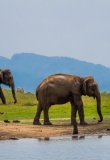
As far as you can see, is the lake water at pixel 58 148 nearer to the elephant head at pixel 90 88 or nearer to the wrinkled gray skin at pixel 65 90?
the wrinkled gray skin at pixel 65 90

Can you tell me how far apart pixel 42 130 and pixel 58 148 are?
272 inches

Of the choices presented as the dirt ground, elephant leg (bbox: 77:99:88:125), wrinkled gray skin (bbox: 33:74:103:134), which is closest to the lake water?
the dirt ground

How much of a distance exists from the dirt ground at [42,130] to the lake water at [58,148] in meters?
1.39

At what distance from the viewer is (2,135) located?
32406 mm

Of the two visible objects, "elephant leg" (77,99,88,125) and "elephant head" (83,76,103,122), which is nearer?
"elephant leg" (77,99,88,125)

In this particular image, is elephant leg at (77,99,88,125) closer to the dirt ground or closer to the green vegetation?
the dirt ground

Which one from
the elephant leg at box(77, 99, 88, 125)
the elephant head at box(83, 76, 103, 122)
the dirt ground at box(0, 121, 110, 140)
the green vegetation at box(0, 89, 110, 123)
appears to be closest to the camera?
the dirt ground at box(0, 121, 110, 140)

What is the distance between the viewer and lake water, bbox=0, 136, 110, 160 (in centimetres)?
2525

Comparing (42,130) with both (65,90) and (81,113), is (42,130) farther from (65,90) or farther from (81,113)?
(65,90)

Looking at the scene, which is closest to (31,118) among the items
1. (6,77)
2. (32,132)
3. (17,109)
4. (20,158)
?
(17,109)

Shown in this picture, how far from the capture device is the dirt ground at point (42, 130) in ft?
108

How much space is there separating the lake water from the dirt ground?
4.56ft

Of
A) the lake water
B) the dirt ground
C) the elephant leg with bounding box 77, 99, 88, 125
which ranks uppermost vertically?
the elephant leg with bounding box 77, 99, 88, 125

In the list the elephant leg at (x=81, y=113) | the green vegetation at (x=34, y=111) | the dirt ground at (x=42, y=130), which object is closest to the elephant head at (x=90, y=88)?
the elephant leg at (x=81, y=113)
